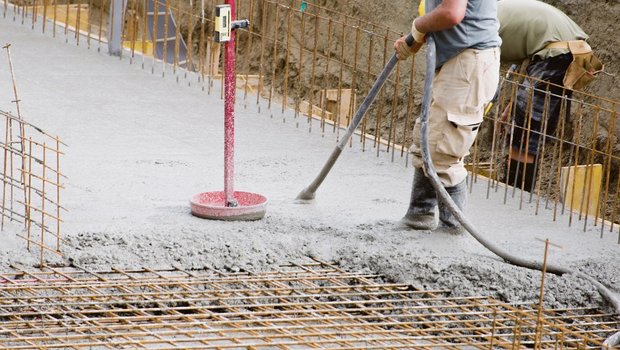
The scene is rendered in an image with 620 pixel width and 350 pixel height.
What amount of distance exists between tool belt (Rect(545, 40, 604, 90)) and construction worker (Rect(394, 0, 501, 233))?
2.45 metres

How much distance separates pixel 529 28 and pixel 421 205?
2584 mm

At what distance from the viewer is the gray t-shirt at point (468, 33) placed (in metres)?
5.81

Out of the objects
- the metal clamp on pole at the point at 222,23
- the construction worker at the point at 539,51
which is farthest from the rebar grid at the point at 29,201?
the construction worker at the point at 539,51

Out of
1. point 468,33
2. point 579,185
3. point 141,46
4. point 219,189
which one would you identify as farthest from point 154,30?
point 468,33

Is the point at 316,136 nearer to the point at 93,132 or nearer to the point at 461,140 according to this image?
the point at 93,132

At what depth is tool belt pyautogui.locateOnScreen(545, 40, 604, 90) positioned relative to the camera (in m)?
8.30

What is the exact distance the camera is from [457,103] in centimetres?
588

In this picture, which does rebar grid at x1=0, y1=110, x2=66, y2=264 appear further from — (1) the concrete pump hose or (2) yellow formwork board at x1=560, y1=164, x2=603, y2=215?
(2) yellow formwork board at x1=560, y1=164, x2=603, y2=215

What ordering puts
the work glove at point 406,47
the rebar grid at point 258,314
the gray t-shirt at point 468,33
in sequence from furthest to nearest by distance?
1. the work glove at point 406,47
2. the gray t-shirt at point 468,33
3. the rebar grid at point 258,314

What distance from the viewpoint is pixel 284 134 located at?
8305mm

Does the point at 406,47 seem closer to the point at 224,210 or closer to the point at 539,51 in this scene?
the point at 224,210

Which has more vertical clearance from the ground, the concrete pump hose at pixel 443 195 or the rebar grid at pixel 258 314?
the concrete pump hose at pixel 443 195

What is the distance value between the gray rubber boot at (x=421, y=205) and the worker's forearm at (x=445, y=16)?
812 millimetres

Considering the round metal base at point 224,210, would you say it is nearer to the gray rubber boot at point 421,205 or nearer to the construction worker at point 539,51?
the gray rubber boot at point 421,205
